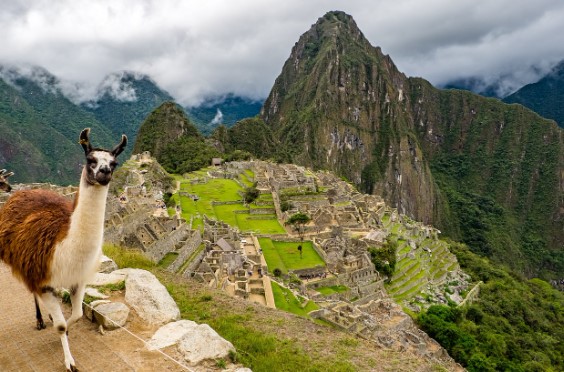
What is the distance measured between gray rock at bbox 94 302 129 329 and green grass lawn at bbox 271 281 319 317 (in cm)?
1135

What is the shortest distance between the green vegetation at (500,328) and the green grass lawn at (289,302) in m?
8.52

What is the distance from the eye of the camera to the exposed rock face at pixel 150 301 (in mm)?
5344

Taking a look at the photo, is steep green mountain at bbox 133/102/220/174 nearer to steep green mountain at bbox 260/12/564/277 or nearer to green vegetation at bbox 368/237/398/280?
steep green mountain at bbox 260/12/564/277

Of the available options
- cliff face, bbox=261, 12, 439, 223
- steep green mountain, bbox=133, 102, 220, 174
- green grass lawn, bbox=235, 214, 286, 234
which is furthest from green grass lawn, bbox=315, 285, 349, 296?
cliff face, bbox=261, 12, 439, 223

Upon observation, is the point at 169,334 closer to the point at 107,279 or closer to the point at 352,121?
the point at 107,279

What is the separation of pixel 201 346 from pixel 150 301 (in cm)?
129

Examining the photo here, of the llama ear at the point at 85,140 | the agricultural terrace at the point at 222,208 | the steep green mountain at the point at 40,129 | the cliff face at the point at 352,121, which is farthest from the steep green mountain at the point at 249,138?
the llama ear at the point at 85,140

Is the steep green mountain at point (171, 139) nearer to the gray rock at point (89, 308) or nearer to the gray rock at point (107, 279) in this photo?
the gray rock at point (107, 279)

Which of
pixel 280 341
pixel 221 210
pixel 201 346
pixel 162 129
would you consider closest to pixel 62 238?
pixel 201 346

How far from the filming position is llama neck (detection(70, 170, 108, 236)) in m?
3.66

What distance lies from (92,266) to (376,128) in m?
141

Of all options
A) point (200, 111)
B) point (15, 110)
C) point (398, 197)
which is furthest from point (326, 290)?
point (398, 197)

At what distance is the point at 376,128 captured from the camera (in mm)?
139375

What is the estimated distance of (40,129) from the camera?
46719 mm
